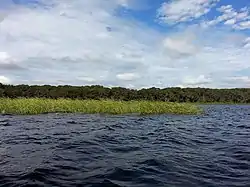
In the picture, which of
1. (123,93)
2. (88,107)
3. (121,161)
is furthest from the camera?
(123,93)

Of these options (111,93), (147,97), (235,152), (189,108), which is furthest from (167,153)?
(147,97)

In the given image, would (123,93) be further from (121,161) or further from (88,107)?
(121,161)

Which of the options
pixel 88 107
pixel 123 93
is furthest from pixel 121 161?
pixel 123 93

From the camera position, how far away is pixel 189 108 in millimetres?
46281

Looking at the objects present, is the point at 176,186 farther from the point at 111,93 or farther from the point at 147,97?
the point at 147,97

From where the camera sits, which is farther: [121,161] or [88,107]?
[88,107]

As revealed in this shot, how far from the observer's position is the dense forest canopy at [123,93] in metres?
108

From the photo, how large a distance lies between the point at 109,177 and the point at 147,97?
413ft

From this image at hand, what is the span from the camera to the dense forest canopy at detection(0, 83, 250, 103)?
10820 centimetres

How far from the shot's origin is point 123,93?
12688cm

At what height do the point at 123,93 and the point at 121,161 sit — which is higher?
the point at 123,93

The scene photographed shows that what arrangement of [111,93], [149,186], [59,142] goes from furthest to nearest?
[111,93]
[59,142]
[149,186]

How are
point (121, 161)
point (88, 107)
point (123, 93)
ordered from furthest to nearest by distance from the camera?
point (123, 93) < point (88, 107) < point (121, 161)

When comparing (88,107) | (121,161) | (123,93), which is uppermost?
(123,93)
